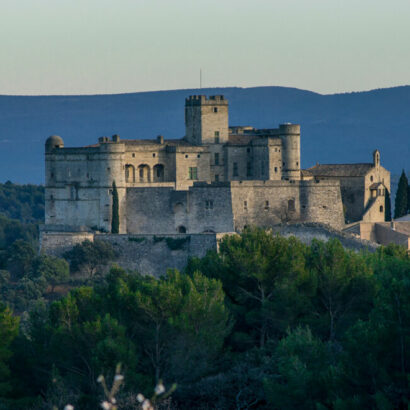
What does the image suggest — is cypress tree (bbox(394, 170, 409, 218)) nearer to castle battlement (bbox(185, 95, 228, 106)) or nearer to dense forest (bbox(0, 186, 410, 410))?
castle battlement (bbox(185, 95, 228, 106))

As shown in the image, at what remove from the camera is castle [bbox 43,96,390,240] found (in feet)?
187

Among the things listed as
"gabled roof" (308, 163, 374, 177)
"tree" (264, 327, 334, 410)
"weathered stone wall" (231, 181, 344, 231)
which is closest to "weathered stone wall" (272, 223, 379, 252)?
"weathered stone wall" (231, 181, 344, 231)

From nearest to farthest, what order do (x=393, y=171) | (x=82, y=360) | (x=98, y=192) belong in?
1. (x=82, y=360)
2. (x=98, y=192)
3. (x=393, y=171)

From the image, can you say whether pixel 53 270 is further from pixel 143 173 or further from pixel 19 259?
pixel 143 173

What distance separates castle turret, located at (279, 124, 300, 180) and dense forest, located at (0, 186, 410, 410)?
67.7 feet

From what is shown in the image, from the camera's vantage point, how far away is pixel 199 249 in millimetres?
54438

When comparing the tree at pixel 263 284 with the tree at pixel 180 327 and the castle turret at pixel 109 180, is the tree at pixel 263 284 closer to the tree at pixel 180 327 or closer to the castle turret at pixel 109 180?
the tree at pixel 180 327

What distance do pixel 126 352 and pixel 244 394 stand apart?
3.55m

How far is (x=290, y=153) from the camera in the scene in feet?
196

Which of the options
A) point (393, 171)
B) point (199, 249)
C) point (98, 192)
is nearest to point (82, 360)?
point (199, 249)

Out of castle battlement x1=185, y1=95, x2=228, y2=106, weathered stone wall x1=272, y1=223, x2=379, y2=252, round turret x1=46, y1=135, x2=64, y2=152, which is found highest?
castle battlement x1=185, y1=95, x2=228, y2=106

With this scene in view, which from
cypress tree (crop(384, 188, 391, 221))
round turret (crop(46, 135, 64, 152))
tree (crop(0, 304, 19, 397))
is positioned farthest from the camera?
round turret (crop(46, 135, 64, 152))

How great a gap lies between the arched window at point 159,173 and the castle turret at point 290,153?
664 centimetres

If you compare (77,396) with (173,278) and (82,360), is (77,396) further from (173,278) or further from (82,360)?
(173,278)
